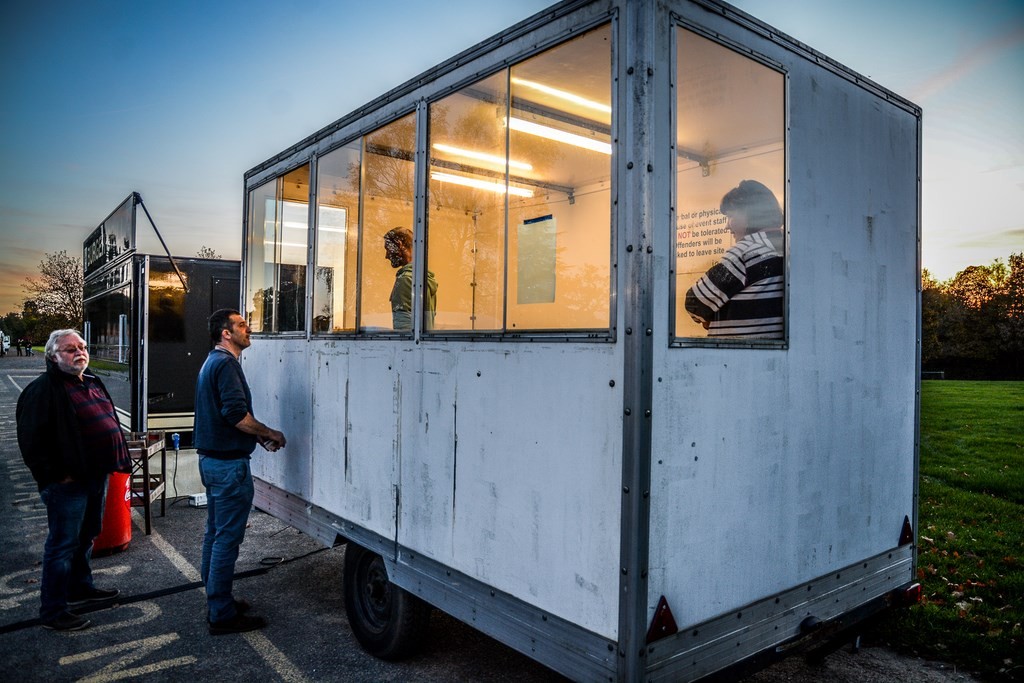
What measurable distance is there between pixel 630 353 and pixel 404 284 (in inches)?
71.7

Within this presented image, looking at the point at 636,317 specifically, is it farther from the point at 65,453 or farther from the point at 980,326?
the point at 980,326

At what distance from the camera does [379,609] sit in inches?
166

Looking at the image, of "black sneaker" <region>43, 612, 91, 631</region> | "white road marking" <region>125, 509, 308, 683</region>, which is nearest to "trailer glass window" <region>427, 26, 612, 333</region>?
"white road marking" <region>125, 509, 308, 683</region>

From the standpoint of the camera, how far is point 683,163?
9.08ft

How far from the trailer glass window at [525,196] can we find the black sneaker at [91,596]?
3655mm

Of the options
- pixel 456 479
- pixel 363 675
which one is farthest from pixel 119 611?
pixel 456 479

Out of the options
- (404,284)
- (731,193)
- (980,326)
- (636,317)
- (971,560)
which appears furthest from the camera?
(980,326)

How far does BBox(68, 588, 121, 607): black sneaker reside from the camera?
16.8 ft

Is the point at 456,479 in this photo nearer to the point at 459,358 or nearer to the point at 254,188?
the point at 459,358

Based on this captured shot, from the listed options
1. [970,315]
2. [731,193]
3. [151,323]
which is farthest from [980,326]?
[731,193]

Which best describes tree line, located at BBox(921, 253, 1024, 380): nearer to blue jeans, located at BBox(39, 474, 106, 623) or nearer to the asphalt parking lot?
the asphalt parking lot

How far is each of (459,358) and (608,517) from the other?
1168 mm

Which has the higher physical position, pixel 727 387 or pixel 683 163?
pixel 683 163

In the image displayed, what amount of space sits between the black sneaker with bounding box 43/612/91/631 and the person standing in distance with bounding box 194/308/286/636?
88 cm
